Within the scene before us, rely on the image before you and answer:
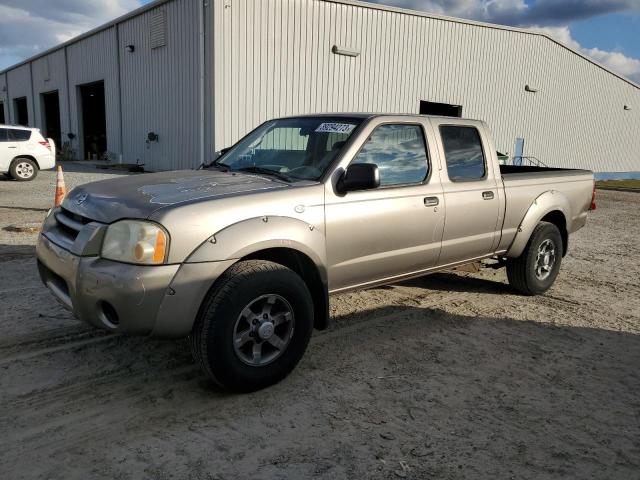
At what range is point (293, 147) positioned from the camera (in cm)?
402

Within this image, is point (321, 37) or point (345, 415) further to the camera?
point (321, 37)

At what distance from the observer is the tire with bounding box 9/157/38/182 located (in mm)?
14914

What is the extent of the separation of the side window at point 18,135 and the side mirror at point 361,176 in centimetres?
1452

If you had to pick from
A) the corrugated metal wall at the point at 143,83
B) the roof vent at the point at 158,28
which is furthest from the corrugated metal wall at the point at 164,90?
the roof vent at the point at 158,28

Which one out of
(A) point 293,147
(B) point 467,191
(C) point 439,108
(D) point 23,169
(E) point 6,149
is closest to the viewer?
(A) point 293,147

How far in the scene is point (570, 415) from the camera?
3.12 metres

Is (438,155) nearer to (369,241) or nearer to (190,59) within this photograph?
(369,241)

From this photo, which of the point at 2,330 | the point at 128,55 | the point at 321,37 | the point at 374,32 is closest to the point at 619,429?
the point at 2,330

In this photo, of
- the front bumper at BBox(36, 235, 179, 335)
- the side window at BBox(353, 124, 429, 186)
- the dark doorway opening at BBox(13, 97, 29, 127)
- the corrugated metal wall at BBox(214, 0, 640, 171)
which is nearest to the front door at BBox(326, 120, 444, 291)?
the side window at BBox(353, 124, 429, 186)

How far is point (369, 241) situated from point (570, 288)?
3305 millimetres

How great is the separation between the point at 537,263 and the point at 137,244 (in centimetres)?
423

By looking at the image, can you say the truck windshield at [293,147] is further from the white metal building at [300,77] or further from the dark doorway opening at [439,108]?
the dark doorway opening at [439,108]

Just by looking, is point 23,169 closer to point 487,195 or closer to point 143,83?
point 143,83

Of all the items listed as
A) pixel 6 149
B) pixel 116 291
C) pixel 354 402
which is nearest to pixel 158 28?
pixel 6 149
